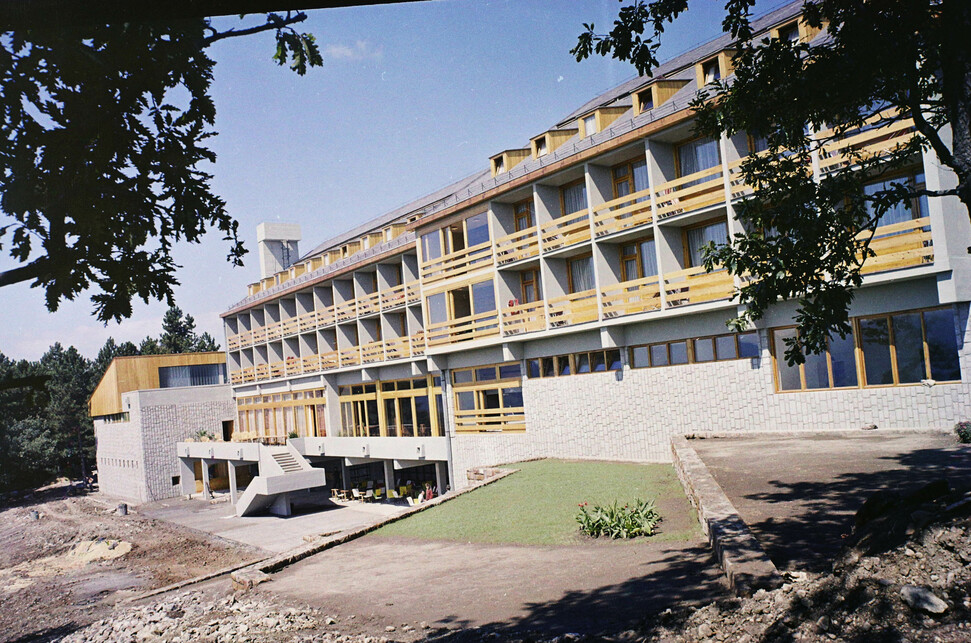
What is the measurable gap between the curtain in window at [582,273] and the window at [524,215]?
8.07ft

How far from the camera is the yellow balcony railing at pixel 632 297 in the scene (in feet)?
67.8

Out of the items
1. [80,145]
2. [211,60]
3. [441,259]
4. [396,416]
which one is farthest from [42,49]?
[396,416]

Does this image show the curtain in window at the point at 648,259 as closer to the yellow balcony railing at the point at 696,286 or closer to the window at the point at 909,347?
the yellow balcony railing at the point at 696,286

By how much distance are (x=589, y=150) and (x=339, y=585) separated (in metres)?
15.1

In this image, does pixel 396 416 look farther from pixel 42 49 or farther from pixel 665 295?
pixel 42 49

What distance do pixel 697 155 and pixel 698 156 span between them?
4cm

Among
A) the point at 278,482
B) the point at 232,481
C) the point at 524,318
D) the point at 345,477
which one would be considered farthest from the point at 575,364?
the point at 232,481

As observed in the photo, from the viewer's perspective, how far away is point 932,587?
4684 mm

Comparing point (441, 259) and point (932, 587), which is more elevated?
point (441, 259)

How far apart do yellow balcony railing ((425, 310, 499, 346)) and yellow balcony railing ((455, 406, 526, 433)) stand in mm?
2895

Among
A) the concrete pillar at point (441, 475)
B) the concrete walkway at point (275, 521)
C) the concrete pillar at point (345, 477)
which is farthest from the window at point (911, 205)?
the concrete pillar at point (345, 477)

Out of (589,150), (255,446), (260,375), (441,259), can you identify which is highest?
(589,150)

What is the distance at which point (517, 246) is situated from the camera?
24953 mm

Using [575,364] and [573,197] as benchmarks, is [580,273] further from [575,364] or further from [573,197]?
[575,364]
